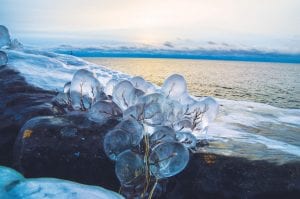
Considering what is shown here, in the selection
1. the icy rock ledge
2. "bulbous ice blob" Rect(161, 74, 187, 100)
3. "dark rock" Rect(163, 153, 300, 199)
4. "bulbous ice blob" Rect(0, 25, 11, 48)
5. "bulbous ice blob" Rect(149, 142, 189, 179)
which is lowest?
"dark rock" Rect(163, 153, 300, 199)

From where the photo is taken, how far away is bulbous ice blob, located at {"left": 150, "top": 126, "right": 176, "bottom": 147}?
3.54 m

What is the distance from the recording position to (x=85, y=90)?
14.4 feet

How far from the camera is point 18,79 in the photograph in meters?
5.77

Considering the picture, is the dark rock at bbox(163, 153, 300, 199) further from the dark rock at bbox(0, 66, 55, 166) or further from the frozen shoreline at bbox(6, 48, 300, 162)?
the dark rock at bbox(0, 66, 55, 166)

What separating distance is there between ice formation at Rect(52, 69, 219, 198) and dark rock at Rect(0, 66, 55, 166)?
0.42m

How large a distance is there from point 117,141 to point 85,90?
1207mm

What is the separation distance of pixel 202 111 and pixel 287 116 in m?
2.95

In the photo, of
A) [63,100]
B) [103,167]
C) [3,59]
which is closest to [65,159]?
[103,167]

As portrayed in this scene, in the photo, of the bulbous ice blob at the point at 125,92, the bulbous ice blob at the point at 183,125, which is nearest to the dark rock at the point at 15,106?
the bulbous ice blob at the point at 125,92

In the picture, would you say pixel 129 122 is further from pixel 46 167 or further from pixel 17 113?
pixel 17 113

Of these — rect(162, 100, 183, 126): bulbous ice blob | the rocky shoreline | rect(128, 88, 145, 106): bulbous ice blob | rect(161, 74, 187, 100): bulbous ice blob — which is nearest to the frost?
the rocky shoreline

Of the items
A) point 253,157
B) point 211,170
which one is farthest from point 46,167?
point 253,157

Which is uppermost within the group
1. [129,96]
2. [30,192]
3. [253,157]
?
[129,96]

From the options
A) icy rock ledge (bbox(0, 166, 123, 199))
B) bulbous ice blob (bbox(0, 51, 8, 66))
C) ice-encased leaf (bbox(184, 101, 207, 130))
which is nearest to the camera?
icy rock ledge (bbox(0, 166, 123, 199))
